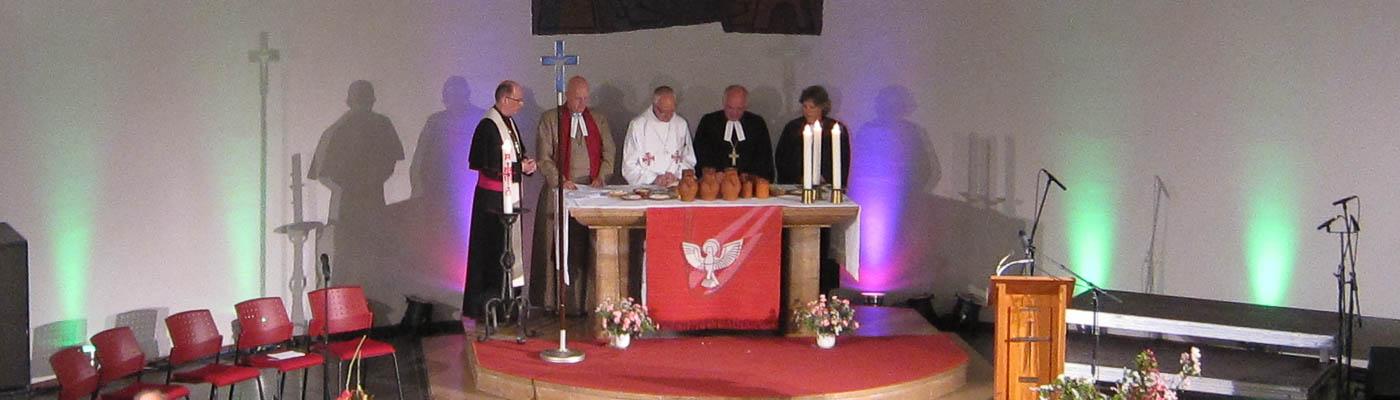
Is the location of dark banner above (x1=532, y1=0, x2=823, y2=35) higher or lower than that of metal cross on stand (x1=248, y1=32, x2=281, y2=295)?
higher

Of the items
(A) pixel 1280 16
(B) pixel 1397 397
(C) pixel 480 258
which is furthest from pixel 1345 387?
(C) pixel 480 258

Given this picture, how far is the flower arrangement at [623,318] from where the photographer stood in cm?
Result: 889

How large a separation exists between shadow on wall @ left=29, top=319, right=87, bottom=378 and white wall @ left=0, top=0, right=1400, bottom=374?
0.06 meters

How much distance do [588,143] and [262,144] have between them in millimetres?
2118

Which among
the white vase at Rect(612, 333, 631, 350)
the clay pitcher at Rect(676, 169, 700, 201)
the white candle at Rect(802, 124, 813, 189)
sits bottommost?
the white vase at Rect(612, 333, 631, 350)

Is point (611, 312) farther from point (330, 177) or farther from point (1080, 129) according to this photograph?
point (1080, 129)

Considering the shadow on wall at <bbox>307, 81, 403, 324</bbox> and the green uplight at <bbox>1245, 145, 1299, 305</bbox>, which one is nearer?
the green uplight at <bbox>1245, 145, 1299, 305</bbox>

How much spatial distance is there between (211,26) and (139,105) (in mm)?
685

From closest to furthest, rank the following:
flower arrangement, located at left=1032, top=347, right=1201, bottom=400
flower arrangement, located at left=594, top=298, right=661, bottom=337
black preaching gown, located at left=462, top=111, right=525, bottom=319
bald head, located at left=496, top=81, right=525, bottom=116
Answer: flower arrangement, located at left=1032, top=347, right=1201, bottom=400 < flower arrangement, located at left=594, top=298, right=661, bottom=337 < bald head, located at left=496, top=81, right=525, bottom=116 < black preaching gown, located at left=462, top=111, right=525, bottom=319

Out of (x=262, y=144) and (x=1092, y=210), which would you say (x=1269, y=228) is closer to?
(x=1092, y=210)

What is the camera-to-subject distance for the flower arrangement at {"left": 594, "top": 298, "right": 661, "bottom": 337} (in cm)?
889

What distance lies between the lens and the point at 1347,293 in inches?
387

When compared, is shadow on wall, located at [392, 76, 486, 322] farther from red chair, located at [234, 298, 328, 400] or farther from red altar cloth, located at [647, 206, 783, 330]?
red altar cloth, located at [647, 206, 783, 330]

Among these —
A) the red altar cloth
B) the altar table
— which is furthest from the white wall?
the red altar cloth
